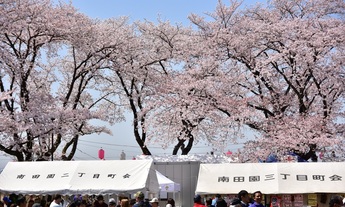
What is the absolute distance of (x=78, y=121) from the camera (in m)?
25.9

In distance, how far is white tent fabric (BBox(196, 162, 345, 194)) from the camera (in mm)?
15953

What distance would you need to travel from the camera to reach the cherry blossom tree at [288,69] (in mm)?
22062

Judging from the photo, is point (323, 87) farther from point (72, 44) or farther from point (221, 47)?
point (72, 44)

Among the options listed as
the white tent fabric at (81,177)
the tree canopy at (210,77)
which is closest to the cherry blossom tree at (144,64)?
the tree canopy at (210,77)

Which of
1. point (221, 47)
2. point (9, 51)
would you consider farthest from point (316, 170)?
point (9, 51)

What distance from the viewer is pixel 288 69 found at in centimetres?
→ 2394

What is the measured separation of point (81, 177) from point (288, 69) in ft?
36.9

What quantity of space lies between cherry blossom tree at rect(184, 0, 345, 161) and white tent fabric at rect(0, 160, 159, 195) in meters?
7.26

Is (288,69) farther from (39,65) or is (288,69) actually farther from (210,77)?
(39,65)

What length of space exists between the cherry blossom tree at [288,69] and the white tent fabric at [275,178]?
5.13 metres

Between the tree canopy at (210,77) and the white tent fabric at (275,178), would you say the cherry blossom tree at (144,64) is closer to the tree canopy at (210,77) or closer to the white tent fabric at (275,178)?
the tree canopy at (210,77)

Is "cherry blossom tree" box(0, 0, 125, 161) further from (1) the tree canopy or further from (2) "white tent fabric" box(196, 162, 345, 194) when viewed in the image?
(2) "white tent fabric" box(196, 162, 345, 194)

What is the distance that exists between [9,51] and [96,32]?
4.44m

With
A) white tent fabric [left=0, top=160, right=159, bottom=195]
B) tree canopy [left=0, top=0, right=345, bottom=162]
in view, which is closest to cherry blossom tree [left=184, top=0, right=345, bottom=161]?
tree canopy [left=0, top=0, right=345, bottom=162]
